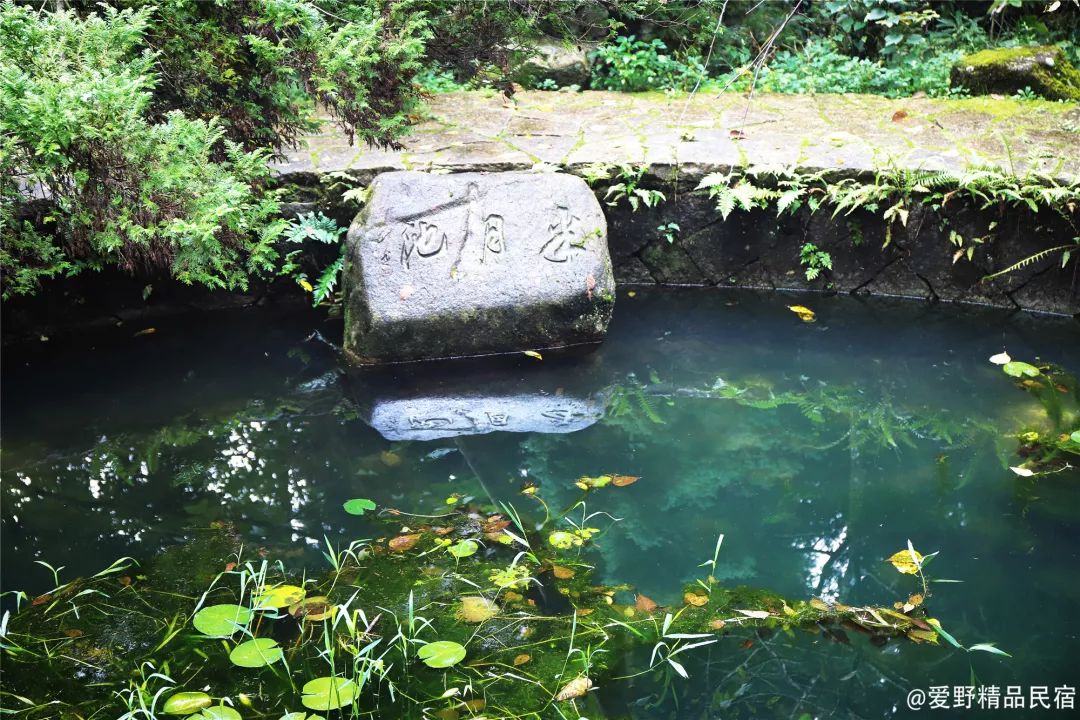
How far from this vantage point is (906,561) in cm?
342

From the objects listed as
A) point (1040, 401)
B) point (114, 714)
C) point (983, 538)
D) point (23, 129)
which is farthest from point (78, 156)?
point (1040, 401)

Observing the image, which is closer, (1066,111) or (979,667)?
(979,667)

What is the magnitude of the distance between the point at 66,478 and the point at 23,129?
5.44 ft

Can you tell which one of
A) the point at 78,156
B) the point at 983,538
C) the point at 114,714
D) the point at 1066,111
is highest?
the point at 78,156

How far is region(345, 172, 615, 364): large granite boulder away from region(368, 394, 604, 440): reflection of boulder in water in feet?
1.55

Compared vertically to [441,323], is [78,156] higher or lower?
higher

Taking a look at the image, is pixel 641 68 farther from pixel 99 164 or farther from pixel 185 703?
pixel 185 703

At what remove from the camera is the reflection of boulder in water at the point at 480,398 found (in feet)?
15.0

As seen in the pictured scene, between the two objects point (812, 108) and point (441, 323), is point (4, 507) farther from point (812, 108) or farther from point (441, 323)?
point (812, 108)

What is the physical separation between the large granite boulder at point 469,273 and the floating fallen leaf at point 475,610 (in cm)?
221

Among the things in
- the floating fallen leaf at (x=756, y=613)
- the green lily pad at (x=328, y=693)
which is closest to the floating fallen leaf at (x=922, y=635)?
the floating fallen leaf at (x=756, y=613)

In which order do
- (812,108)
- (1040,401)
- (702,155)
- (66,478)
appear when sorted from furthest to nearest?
(812,108)
(702,155)
(1040,401)
(66,478)

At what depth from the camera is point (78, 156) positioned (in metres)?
3.93

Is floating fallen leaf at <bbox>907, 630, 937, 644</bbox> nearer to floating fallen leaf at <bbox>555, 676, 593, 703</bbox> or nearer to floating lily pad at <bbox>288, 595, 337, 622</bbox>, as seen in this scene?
floating fallen leaf at <bbox>555, 676, 593, 703</bbox>
